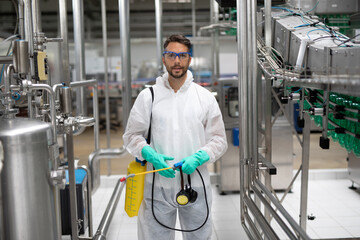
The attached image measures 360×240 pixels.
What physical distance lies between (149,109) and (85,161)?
3895 mm

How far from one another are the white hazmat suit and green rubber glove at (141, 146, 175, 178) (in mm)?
68

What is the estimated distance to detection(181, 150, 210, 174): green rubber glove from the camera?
6.36 ft

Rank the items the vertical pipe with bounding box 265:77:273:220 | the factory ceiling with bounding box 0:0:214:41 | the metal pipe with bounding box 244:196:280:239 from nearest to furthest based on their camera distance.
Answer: the metal pipe with bounding box 244:196:280:239 < the vertical pipe with bounding box 265:77:273:220 < the factory ceiling with bounding box 0:0:214:41

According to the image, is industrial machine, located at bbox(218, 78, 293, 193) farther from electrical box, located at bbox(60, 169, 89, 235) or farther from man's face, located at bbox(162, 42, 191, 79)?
man's face, located at bbox(162, 42, 191, 79)

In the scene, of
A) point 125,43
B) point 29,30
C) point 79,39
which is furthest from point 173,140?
point 79,39

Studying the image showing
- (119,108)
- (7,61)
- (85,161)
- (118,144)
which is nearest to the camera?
(7,61)

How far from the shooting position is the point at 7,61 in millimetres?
1808

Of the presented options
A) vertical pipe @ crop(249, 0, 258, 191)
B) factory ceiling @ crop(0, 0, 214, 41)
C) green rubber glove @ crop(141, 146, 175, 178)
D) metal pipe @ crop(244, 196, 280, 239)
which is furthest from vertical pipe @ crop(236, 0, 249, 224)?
factory ceiling @ crop(0, 0, 214, 41)

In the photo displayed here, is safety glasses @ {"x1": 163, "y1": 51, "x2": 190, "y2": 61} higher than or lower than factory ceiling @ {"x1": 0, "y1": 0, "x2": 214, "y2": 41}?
lower

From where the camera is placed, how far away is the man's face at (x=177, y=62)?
2.04 meters

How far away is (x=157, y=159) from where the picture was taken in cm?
196

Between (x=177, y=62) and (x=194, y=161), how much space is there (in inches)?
22.2

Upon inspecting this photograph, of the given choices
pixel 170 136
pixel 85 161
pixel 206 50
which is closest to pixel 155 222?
pixel 170 136

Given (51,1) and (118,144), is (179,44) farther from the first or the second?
(51,1)
